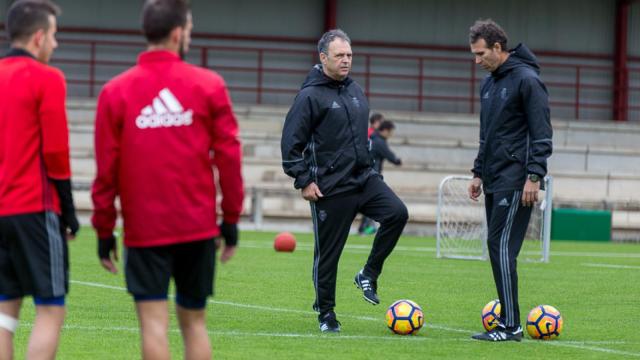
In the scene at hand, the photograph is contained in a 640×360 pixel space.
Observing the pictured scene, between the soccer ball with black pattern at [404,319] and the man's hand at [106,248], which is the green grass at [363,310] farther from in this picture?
the man's hand at [106,248]

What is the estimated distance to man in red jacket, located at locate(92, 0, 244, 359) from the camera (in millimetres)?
5910

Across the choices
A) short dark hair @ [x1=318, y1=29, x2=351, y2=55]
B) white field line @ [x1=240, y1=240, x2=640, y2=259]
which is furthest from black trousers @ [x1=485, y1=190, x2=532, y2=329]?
white field line @ [x1=240, y1=240, x2=640, y2=259]

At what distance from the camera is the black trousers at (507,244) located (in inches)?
358

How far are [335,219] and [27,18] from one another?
379cm

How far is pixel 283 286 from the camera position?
43.5 feet

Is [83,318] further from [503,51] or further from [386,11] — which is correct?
[386,11]

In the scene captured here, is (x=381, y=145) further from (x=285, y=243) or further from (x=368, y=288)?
(x=368, y=288)

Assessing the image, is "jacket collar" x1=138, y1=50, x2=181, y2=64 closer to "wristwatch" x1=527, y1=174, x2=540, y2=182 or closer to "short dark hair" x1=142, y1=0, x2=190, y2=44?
"short dark hair" x1=142, y1=0, x2=190, y2=44

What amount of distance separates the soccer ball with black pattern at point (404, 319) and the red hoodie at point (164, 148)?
3611 millimetres

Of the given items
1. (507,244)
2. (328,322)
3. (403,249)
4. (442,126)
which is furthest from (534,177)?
(442,126)

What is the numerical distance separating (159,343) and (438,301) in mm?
6459

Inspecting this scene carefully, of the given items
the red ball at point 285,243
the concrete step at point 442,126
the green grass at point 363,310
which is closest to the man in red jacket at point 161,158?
the green grass at point 363,310

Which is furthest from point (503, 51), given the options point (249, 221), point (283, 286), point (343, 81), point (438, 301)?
point (249, 221)

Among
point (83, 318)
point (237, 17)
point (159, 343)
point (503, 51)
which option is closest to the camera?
point (159, 343)
